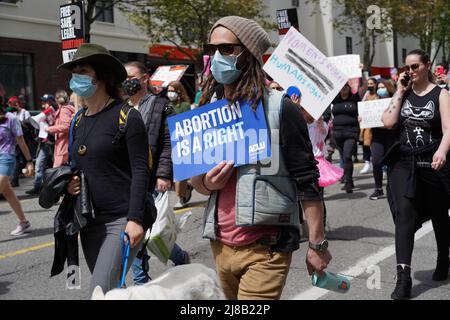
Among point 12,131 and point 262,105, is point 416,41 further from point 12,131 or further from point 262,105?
point 262,105

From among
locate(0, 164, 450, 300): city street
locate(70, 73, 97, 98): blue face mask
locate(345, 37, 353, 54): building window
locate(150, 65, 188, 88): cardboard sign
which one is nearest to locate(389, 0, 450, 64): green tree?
locate(345, 37, 353, 54): building window

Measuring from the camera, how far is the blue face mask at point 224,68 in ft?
8.80

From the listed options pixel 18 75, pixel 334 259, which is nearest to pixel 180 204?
pixel 334 259

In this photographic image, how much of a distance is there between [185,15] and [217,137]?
21297 millimetres

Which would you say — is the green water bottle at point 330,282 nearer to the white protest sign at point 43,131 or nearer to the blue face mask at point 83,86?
the blue face mask at point 83,86

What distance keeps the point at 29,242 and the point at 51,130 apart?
98.5 inches

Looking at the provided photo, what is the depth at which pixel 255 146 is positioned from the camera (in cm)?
264

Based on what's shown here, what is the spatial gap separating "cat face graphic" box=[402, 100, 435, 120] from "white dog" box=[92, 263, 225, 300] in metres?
3.03

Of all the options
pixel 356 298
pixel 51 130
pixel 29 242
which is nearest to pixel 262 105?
pixel 356 298

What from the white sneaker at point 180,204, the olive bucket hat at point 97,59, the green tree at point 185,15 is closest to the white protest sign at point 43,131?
the white sneaker at point 180,204

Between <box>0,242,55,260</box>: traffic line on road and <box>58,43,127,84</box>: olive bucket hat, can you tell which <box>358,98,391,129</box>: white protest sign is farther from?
<box>58,43,127,84</box>: olive bucket hat

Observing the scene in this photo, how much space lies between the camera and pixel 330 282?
2.81m

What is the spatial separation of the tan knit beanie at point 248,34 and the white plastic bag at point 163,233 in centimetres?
153

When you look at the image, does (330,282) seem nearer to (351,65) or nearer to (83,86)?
(83,86)
